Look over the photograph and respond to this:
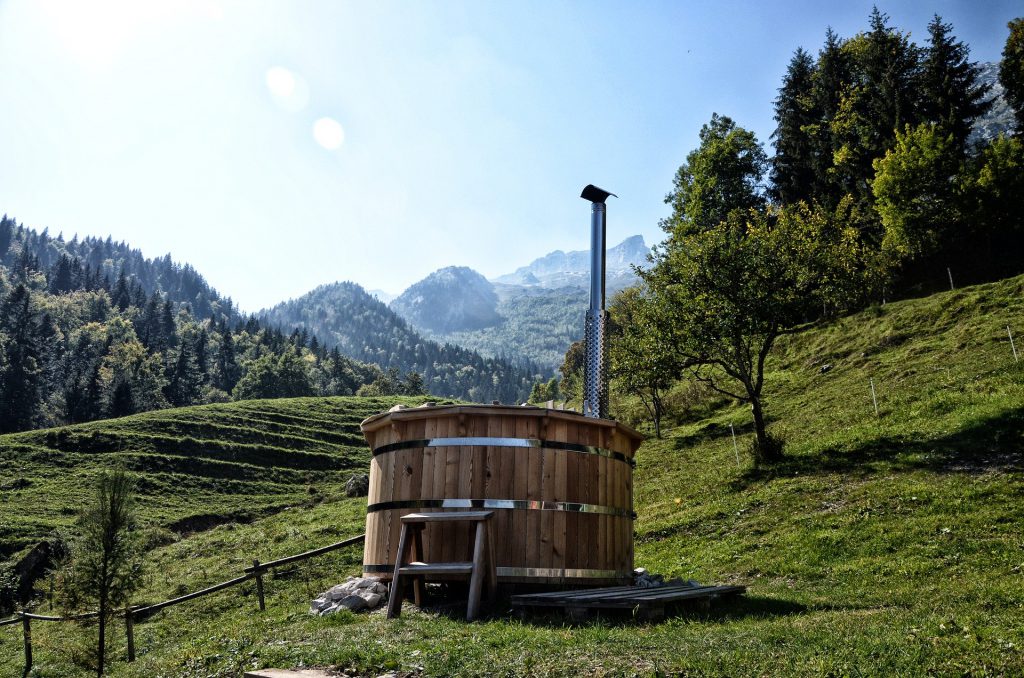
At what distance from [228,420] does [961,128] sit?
66001 mm

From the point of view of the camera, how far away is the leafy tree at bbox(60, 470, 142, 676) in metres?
13.5

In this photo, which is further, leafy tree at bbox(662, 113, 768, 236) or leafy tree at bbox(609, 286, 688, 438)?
leafy tree at bbox(662, 113, 768, 236)

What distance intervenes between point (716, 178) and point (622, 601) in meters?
47.8

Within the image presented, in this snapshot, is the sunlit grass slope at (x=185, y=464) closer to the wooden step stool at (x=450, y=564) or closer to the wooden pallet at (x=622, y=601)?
the wooden step stool at (x=450, y=564)

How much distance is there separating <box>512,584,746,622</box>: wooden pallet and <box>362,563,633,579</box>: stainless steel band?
656 mm

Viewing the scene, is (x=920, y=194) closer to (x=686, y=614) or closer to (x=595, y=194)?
(x=595, y=194)

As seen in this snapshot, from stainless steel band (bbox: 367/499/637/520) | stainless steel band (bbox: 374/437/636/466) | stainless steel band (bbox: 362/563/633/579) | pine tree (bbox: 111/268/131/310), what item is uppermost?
pine tree (bbox: 111/268/131/310)

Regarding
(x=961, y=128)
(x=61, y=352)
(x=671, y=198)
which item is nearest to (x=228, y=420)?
(x=671, y=198)

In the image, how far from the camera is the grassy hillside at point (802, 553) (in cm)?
651

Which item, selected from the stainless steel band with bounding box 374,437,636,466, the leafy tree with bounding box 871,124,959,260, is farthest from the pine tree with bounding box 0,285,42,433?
the stainless steel band with bounding box 374,437,636,466

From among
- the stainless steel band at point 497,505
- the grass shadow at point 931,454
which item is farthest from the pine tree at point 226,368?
the stainless steel band at point 497,505

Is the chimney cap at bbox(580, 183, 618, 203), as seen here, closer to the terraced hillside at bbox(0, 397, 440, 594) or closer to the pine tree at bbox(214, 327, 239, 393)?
the terraced hillside at bbox(0, 397, 440, 594)

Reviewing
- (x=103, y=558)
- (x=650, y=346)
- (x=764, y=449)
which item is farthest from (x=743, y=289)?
(x=103, y=558)

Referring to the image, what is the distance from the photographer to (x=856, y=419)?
924 inches
